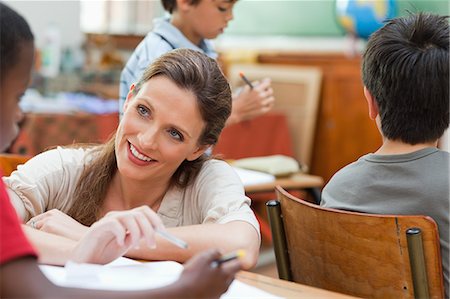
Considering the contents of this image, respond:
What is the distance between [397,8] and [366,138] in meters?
0.90

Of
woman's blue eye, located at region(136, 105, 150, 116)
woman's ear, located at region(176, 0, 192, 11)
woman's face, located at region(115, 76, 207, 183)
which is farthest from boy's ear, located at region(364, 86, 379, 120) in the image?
woman's ear, located at region(176, 0, 192, 11)

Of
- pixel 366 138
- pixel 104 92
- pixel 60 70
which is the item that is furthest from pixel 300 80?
pixel 60 70

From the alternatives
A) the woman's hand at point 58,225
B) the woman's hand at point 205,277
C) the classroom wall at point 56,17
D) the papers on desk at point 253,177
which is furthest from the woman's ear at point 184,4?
the classroom wall at point 56,17

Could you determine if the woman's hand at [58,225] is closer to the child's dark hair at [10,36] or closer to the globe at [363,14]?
the child's dark hair at [10,36]

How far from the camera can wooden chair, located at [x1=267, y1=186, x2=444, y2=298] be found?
1.35 meters

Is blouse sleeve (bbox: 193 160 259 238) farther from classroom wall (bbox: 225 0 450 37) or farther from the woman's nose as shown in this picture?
classroom wall (bbox: 225 0 450 37)

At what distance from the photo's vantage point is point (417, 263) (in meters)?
1.35

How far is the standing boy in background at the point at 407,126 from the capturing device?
1.50 meters

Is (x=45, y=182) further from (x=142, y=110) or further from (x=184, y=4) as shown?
(x=184, y=4)

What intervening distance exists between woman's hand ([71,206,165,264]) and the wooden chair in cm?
41

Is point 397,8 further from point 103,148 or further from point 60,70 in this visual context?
point 103,148

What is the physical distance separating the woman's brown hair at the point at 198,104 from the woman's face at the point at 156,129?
0.07 feet

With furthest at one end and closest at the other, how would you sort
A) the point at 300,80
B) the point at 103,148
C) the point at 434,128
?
the point at 300,80, the point at 103,148, the point at 434,128

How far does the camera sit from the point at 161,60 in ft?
5.43
